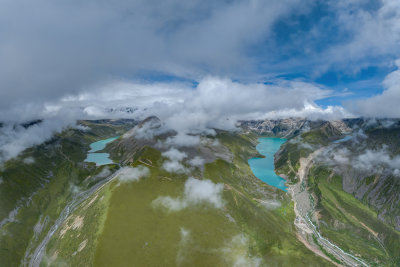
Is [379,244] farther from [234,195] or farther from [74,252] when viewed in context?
[74,252]

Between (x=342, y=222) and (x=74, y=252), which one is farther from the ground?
(x=74, y=252)

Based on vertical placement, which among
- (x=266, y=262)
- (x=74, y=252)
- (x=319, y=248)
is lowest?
(x=319, y=248)

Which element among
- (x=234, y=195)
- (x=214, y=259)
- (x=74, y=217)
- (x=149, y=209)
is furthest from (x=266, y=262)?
(x=74, y=217)

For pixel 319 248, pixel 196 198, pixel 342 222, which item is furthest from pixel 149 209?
pixel 342 222

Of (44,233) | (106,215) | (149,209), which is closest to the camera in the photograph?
(106,215)

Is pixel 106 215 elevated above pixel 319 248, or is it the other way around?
pixel 106 215

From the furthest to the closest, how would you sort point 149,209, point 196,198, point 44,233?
point 196,198 → point 44,233 → point 149,209

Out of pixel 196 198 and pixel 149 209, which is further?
pixel 196 198

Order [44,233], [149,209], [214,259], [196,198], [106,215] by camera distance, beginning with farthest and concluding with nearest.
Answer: [196,198] → [44,233] → [149,209] → [106,215] → [214,259]

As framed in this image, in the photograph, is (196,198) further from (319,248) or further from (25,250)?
(25,250)
